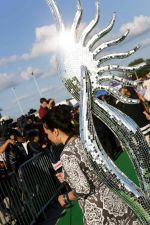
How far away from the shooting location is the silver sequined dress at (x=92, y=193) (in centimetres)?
323

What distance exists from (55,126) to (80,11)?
1262mm

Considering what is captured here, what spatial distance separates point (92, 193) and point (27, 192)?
190 inches

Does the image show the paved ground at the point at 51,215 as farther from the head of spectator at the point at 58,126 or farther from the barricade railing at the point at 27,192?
the head of spectator at the point at 58,126

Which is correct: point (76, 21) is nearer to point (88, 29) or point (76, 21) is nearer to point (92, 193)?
point (88, 29)

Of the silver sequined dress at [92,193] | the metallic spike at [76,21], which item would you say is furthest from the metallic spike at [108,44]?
the silver sequined dress at [92,193]

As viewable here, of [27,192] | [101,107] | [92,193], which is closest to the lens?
[101,107]

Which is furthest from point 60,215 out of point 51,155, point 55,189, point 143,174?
point 143,174

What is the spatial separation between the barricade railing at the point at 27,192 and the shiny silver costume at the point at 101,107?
5.05 meters

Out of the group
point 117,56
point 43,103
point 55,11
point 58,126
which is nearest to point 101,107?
point 117,56

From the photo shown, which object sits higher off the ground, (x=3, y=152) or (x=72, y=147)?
(x=3, y=152)

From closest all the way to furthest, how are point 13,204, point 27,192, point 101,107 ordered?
point 101,107 → point 13,204 → point 27,192

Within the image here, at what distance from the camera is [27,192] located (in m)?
7.95

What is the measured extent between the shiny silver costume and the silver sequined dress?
899 mm

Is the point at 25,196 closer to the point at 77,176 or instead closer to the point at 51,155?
the point at 51,155
